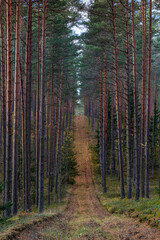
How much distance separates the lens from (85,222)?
38.8 feet

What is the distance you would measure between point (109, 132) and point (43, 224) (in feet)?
83.6

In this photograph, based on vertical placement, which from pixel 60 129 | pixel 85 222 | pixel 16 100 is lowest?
pixel 85 222

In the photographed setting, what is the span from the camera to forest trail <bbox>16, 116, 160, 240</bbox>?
25.9 ft

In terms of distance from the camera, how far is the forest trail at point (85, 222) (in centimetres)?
791

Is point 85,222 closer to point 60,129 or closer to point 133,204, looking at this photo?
point 133,204

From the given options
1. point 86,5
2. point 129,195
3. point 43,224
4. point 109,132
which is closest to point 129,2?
point 86,5

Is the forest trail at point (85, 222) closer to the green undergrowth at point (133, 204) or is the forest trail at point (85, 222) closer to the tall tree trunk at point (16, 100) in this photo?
the green undergrowth at point (133, 204)

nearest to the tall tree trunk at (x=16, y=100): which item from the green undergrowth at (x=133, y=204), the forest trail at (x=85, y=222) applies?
the forest trail at (x=85, y=222)

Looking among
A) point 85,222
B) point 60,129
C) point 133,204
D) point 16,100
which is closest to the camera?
point 85,222

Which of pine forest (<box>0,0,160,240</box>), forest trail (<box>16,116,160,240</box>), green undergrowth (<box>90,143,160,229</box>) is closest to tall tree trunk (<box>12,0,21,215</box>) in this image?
pine forest (<box>0,0,160,240</box>)

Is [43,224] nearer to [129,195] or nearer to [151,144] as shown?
[129,195]

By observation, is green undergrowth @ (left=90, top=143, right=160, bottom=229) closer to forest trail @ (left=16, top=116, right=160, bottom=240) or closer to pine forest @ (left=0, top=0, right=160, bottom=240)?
pine forest @ (left=0, top=0, right=160, bottom=240)

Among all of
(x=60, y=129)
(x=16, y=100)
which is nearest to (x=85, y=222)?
(x=16, y=100)

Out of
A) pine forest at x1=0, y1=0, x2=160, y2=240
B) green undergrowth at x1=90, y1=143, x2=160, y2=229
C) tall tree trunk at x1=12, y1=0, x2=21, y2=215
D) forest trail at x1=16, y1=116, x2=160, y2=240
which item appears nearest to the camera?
forest trail at x1=16, y1=116, x2=160, y2=240
